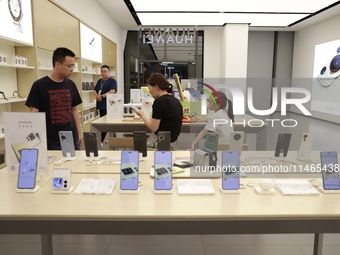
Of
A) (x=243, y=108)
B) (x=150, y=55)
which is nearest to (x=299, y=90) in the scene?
(x=243, y=108)

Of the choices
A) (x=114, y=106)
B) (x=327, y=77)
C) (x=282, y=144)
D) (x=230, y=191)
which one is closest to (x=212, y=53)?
(x=327, y=77)

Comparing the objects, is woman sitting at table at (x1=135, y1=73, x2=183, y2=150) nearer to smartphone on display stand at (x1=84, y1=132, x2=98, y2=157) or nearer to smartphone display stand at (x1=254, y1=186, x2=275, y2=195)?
smartphone on display stand at (x1=84, y1=132, x2=98, y2=157)

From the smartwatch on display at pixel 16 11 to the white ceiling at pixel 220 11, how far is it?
377cm

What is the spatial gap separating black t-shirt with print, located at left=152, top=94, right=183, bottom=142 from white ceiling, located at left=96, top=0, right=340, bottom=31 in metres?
5.03

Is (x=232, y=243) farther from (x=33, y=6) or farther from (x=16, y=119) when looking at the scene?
(x=33, y=6)

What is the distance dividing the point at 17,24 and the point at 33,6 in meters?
0.59

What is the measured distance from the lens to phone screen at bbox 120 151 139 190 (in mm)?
1620

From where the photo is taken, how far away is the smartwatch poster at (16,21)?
3.66 meters

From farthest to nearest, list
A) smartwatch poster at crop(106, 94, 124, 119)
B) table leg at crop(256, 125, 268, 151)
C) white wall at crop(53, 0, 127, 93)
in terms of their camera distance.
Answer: white wall at crop(53, 0, 127, 93) < smartwatch poster at crop(106, 94, 124, 119) < table leg at crop(256, 125, 268, 151)

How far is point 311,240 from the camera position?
2.50m

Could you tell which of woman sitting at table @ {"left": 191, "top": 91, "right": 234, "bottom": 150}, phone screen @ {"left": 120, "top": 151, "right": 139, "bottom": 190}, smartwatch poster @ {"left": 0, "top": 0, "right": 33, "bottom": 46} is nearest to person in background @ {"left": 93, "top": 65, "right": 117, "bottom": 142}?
smartwatch poster @ {"left": 0, "top": 0, "right": 33, "bottom": 46}

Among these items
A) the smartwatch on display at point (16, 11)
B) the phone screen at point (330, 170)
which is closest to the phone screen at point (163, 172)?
the phone screen at point (330, 170)

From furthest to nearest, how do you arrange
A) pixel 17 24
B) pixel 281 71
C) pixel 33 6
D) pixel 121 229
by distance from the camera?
pixel 281 71
pixel 33 6
pixel 17 24
pixel 121 229

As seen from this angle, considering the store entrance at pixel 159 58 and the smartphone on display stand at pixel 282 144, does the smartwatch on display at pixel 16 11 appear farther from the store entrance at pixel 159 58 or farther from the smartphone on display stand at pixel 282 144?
the store entrance at pixel 159 58
